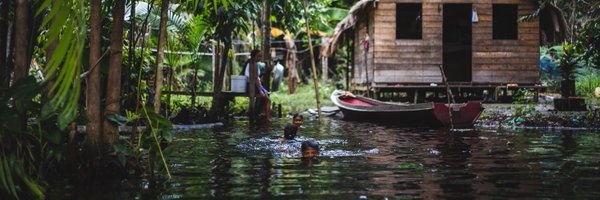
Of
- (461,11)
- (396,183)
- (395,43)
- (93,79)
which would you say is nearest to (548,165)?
(396,183)

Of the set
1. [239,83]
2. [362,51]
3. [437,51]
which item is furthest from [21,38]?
[362,51]

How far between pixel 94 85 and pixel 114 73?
215mm

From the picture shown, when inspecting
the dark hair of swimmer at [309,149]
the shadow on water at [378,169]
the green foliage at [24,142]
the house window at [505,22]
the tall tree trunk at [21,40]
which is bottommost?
the shadow on water at [378,169]

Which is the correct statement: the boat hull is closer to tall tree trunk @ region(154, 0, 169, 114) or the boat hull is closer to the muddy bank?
the muddy bank

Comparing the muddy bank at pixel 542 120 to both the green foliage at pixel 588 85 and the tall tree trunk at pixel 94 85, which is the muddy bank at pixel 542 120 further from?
the tall tree trunk at pixel 94 85

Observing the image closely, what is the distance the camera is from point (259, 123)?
13.8 m

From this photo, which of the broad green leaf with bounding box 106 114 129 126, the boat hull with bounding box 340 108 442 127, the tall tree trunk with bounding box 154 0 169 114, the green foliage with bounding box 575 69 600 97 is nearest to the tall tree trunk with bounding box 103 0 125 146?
the broad green leaf with bounding box 106 114 129 126

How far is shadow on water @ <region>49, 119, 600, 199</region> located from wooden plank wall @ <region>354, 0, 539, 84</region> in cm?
808

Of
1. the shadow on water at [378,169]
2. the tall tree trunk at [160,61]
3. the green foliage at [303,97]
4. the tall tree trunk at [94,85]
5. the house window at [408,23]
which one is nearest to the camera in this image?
the shadow on water at [378,169]

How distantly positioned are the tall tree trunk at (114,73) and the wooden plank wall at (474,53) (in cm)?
1361

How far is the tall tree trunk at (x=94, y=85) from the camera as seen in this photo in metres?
5.25

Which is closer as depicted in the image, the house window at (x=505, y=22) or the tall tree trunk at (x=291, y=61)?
the house window at (x=505, y=22)

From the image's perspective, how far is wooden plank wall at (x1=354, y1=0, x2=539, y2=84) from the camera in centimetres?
1861

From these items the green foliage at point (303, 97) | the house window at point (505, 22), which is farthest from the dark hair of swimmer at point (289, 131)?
the house window at point (505, 22)
